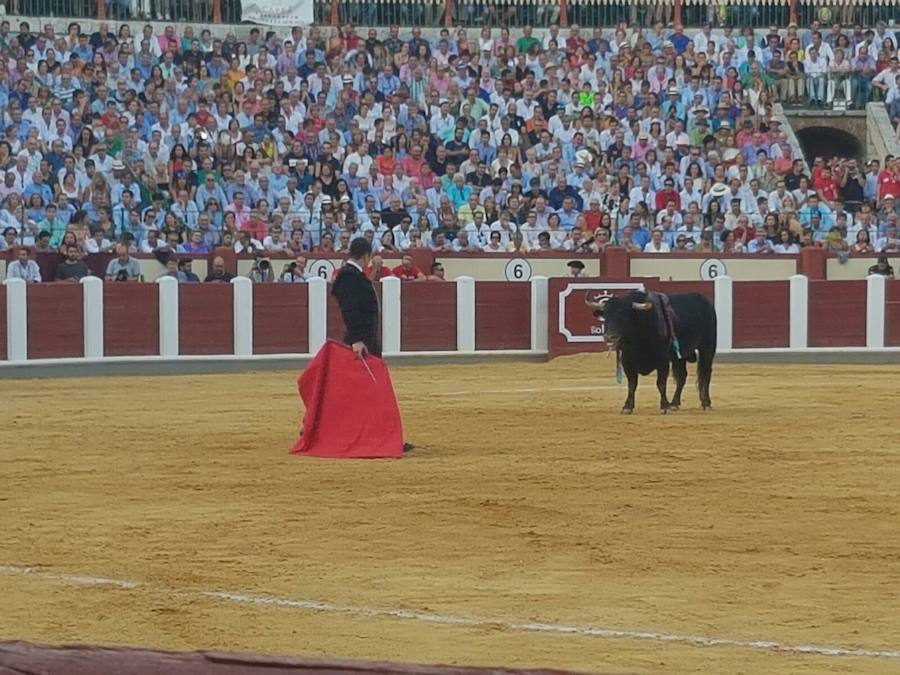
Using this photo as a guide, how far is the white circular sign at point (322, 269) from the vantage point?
20234 millimetres

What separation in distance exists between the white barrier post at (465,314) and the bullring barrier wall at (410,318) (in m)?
0.01

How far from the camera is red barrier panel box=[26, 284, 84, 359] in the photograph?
18188mm

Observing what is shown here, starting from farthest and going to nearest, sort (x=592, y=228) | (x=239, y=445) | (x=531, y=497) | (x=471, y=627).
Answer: (x=592, y=228) < (x=239, y=445) < (x=531, y=497) < (x=471, y=627)

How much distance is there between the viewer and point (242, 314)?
19.3 metres

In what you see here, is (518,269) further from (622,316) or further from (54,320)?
(622,316)

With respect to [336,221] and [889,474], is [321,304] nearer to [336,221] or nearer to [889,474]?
[336,221]

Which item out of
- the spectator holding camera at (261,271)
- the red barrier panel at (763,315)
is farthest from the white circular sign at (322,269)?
the red barrier panel at (763,315)

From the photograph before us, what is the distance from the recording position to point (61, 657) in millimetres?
2506

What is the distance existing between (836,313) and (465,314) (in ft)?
14.3

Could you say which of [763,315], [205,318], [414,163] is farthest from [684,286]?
[205,318]

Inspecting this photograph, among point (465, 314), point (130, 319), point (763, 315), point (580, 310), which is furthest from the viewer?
point (763, 315)

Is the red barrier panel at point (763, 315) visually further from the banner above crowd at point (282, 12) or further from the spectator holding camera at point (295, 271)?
the banner above crowd at point (282, 12)

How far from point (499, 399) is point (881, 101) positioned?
1310 centimetres

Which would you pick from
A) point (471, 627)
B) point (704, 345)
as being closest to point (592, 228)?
point (704, 345)
